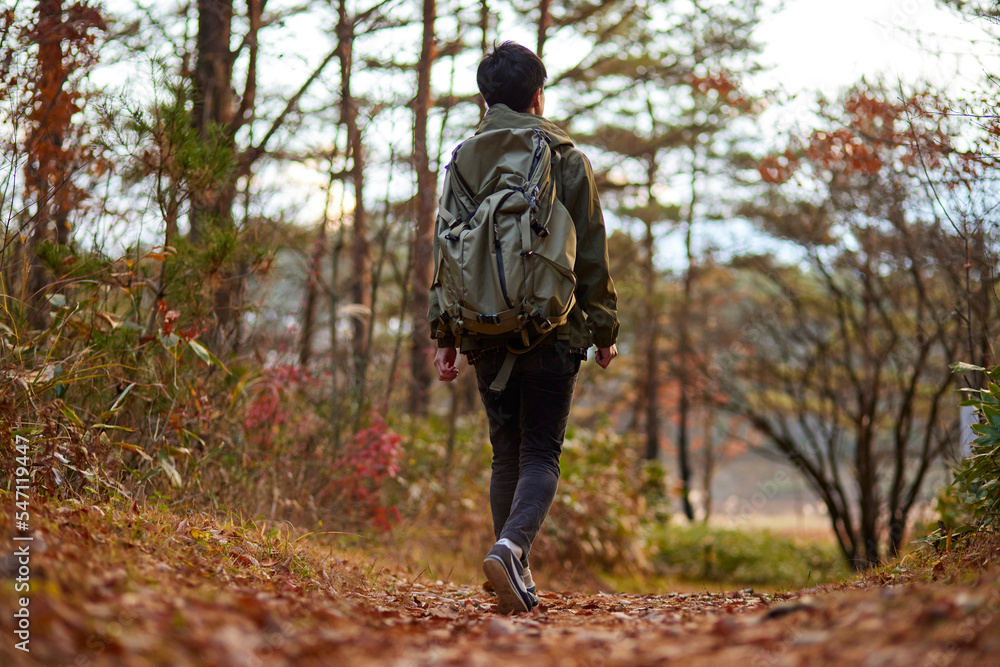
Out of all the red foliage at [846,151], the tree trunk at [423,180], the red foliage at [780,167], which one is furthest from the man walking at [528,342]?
the red foliage at [780,167]

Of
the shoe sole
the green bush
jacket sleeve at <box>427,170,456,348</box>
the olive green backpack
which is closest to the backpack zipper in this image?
the olive green backpack

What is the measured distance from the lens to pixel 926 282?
7.88 m

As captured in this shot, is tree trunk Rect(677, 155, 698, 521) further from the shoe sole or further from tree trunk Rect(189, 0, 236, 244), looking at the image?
the shoe sole

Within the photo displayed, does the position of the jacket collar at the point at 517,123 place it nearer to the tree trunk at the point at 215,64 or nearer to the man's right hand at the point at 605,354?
the man's right hand at the point at 605,354

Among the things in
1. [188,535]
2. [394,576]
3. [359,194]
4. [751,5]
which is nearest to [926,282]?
[751,5]

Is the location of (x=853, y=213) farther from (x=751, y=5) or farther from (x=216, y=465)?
(x=216, y=465)

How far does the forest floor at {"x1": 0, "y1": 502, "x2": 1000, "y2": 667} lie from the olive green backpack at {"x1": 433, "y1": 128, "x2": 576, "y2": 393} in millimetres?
923

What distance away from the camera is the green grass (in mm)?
9953

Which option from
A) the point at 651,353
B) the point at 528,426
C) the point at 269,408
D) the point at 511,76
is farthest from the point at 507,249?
the point at 651,353

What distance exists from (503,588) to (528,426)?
1.92 feet

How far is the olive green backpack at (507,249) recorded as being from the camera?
8.43 ft

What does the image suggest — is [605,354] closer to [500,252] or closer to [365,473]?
[500,252]

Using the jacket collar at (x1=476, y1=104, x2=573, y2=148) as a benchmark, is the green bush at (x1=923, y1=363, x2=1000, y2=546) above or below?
below

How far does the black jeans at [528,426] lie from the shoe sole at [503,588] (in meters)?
0.13
